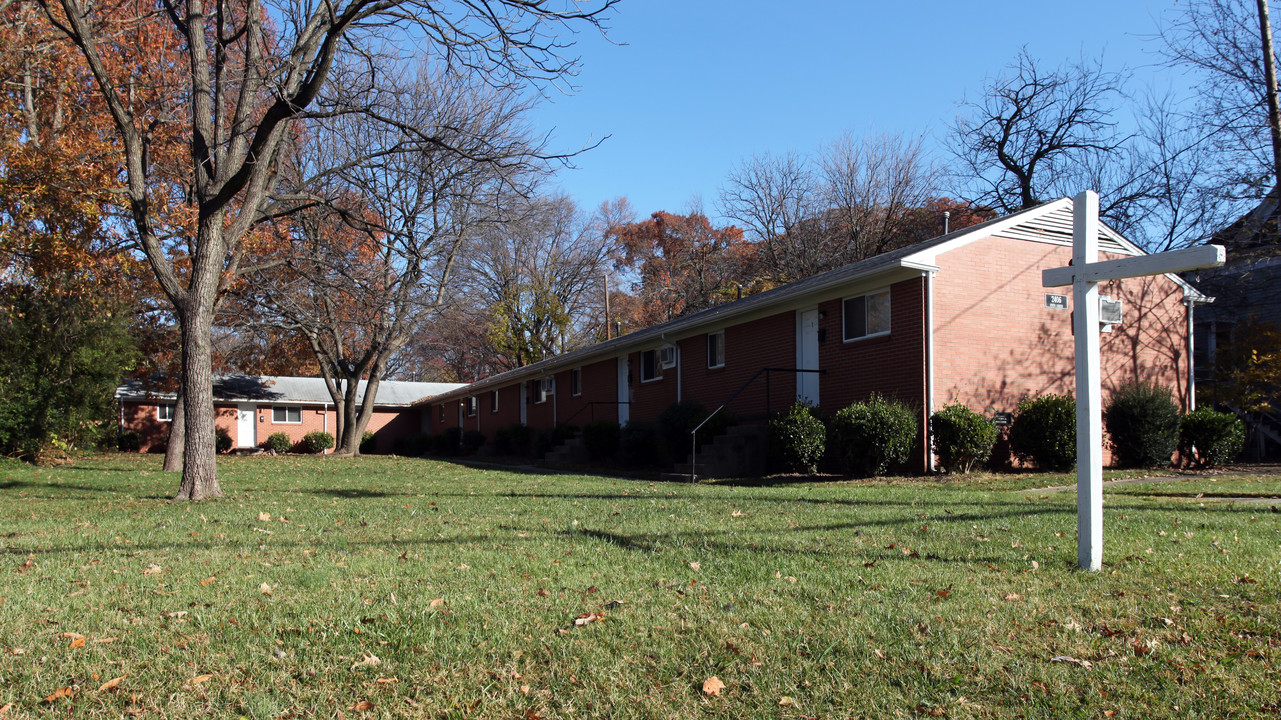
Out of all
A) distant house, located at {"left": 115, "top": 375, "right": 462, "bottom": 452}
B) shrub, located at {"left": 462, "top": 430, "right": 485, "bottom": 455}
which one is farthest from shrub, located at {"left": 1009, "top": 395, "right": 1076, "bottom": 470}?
distant house, located at {"left": 115, "top": 375, "right": 462, "bottom": 452}

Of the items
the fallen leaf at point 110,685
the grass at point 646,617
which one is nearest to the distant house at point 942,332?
the grass at point 646,617

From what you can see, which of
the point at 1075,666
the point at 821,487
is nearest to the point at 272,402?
the point at 821,487

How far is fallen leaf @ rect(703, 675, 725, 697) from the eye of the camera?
126 inches

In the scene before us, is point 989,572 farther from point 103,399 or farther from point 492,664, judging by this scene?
point 103,399

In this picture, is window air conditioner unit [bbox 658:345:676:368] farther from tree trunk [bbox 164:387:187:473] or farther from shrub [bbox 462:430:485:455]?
shrub [bbox 462:430:485:455]

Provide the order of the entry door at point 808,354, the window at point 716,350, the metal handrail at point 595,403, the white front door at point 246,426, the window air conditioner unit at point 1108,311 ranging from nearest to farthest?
the window air conditioner unit at point 1108,311 < the entry door at point 808,354 < the window at point 716,350 < the metal handrail at point 595,403 < the white front door at point 246,426

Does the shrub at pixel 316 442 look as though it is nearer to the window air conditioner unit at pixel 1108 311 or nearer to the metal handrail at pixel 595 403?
the metal handrail at pixel 595 403

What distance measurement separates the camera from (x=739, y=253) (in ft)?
131

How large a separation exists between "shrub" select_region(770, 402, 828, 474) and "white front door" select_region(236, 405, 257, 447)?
3322cm

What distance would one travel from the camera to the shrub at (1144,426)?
1473 centimetres

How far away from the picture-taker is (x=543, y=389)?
29906 mm

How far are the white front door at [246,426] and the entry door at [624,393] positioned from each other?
24.3 m

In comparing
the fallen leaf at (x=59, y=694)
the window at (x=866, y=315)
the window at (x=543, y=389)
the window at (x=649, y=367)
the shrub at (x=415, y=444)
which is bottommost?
the shrub at (x=415, y=444)

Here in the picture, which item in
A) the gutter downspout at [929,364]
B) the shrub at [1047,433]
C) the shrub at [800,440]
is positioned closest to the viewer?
the shrub at [1047,433]
